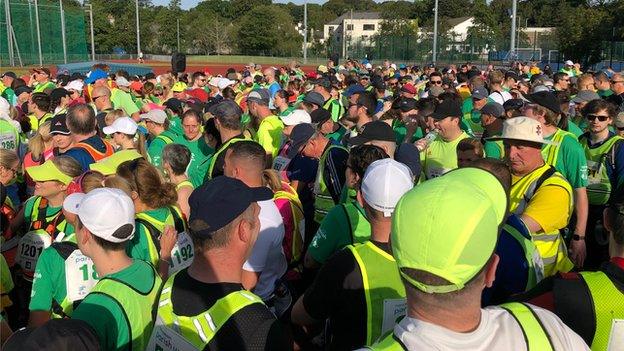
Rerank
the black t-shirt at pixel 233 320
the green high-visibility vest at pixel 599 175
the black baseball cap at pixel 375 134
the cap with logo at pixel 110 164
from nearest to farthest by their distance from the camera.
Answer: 1. the black t-shirt at pixel 233 320
2. the cap with logo at pixel 110 164
3. the black baseball cap at pixel 375 134
4. the green high-visibility vest at pixel 599 175

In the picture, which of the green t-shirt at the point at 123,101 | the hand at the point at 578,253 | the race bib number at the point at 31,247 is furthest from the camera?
the green t-shirt at the point at 123,101

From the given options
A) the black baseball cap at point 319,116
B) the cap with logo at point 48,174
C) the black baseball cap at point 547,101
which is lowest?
the cap with logo at point 48,174

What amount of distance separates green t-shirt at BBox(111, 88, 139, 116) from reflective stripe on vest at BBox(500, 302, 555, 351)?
33.6ft

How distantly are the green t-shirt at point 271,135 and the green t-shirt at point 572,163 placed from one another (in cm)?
378

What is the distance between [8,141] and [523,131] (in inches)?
247

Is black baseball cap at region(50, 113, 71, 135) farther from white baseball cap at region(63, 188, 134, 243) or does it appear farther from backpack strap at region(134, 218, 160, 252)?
white baseball cap at region(63, 188, 134, 243)

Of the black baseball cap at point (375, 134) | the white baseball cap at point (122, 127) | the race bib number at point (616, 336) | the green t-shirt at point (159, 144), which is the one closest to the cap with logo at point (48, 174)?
→ the white baseball cap at point (122, 127)

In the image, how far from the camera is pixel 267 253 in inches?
162

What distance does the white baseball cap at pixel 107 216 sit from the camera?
3.03 m

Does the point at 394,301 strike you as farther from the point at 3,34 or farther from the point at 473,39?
the point at 473,39

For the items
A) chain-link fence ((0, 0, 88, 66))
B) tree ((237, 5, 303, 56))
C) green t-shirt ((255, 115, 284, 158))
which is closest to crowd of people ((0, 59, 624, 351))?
green t-shirt ((255, 115, 284, 158))

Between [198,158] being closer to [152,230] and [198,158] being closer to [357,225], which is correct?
[152,230]

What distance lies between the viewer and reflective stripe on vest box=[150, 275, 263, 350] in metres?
2.42

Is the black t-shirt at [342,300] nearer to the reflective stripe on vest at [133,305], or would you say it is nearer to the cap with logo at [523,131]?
the reflective stripe on vest at [133,305]
